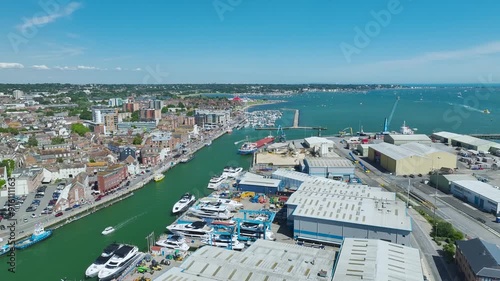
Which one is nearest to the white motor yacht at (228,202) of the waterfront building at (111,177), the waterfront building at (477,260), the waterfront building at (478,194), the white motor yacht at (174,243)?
the white motor yacht at (174,243)

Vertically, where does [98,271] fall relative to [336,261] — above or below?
below

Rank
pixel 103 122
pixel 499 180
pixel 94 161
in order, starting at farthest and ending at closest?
1. pixel 103 122
2. pixel 94 161
3. pixel 499 180

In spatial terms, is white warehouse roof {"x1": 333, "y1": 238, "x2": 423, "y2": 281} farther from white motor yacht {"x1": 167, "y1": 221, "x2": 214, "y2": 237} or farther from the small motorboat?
the small motorboat

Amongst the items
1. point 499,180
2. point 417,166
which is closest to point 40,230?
point 417,166

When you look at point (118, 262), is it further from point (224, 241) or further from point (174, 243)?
point (224, 241)

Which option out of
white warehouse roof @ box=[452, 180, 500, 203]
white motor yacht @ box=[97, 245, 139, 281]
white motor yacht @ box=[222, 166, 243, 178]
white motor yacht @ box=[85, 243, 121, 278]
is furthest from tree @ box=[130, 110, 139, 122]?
white warehouse roof @ box=[452, 180, 500, 203]

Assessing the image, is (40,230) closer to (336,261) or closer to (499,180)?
(336,261)
